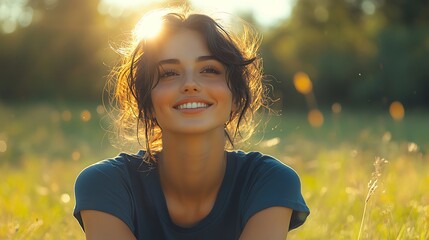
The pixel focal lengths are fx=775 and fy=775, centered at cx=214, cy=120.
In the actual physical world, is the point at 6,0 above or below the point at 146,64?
below

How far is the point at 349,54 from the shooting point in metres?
21.3

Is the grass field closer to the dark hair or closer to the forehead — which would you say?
the dark hair

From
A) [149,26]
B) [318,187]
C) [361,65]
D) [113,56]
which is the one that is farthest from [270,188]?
[361,65]

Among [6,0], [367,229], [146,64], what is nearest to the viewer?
[146,64]

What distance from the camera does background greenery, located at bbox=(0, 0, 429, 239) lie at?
490cm

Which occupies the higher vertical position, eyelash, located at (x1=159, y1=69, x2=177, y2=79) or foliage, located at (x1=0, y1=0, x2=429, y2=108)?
eyelash, located at (x1=159, y1=69, x2=177, y2=79)

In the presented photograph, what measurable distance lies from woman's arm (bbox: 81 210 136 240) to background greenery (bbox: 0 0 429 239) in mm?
521

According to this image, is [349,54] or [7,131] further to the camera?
[349,54]

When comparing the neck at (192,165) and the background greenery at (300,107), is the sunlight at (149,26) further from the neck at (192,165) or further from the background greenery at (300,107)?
the background greenery at (300,107)

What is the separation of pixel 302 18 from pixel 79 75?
10749 millimetres

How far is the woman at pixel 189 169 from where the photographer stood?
301 cm

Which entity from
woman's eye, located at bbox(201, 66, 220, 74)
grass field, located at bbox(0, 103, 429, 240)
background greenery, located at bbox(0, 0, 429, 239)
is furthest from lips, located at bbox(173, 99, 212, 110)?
background greenery, located at bbox(0, 0, 429, 239)

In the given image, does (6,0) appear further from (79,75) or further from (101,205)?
(101,205)

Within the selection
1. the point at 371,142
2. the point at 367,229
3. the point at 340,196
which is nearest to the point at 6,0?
the point at 371,142
